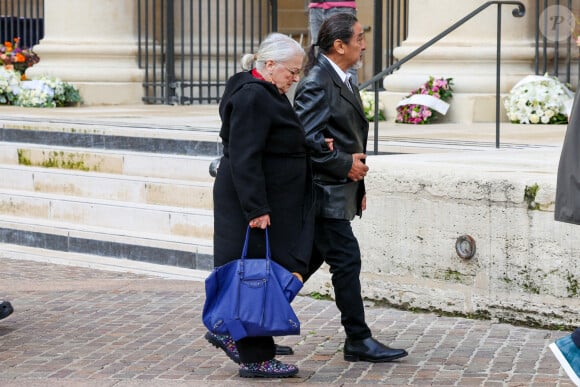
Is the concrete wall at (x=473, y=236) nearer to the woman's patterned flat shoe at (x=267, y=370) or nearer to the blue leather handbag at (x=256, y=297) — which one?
the woman's patterned flat shoe at (x=267, y=370)

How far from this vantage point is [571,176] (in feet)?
16.1

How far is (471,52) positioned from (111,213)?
13.6 ft

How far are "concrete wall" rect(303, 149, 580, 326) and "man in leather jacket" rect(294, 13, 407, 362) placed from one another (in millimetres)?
1143

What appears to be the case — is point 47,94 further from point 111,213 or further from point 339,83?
point 339,83

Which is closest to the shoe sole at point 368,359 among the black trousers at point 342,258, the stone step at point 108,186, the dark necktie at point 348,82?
the black trousers at point 342,258

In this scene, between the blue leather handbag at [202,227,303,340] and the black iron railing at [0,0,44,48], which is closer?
the blue leather handbag at [202,227,303,340]

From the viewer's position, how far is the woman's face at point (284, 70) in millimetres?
5930

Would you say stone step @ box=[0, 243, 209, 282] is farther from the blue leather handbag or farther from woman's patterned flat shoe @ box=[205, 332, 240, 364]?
the blue leather handbag

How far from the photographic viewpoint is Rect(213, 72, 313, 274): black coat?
5.83 metres

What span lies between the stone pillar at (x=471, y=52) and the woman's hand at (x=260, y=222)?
6.77m

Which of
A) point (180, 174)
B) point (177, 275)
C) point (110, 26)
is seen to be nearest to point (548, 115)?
point (180, 174)

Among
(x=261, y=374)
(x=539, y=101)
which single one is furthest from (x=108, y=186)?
(x=261, y=374)

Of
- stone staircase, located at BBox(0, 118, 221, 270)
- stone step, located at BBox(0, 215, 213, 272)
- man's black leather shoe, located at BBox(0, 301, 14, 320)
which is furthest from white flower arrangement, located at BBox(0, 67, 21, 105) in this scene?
man's black leather shoe, located at BBox(0, 301, 14, 320)

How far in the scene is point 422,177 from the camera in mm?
7598
